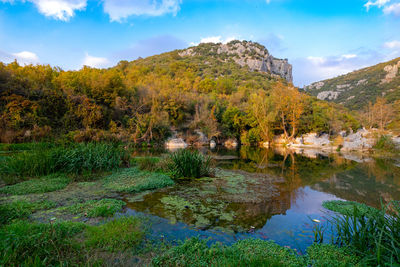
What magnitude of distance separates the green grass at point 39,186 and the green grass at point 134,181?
124 cm

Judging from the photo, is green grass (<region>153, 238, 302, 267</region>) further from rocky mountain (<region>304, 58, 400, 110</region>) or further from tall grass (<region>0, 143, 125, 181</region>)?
rocky mountain (<region>304, 58, 400, 110</region>)

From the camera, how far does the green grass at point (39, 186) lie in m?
5.37

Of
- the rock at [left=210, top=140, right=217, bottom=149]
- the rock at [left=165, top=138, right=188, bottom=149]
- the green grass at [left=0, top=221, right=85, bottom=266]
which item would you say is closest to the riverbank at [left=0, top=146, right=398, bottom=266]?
the green grass at [left=0, top=221, right=85, bottom=266]

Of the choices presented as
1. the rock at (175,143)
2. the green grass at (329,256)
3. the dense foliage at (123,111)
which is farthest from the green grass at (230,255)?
the rock at (175,143)

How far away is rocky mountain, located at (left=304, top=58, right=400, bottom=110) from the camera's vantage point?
4538 centimetres

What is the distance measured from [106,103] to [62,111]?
4617 millimetres

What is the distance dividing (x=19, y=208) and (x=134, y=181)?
306 centimetres

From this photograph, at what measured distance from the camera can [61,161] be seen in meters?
7.45

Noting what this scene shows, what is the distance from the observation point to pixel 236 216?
4.50 metres

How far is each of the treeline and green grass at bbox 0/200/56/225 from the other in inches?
372

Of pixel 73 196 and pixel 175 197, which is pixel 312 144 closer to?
pixel 175 197

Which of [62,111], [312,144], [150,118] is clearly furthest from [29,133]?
[312,144]

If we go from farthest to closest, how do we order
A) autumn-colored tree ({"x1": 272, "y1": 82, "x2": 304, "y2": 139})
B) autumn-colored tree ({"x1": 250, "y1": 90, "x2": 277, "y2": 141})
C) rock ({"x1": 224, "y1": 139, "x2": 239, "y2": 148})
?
rock ({"x1": 224, "y1": 139, "x2": 239, "y2": 148})
autumn-colored tree ({"x1": 250, "y1": 90, "x2": 277, "y2": 141})
autumn-colored tree ({"x1": 272, "y1": 82, "x2": 304, "y2": 139})

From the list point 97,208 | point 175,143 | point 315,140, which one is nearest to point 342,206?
point 97,208
